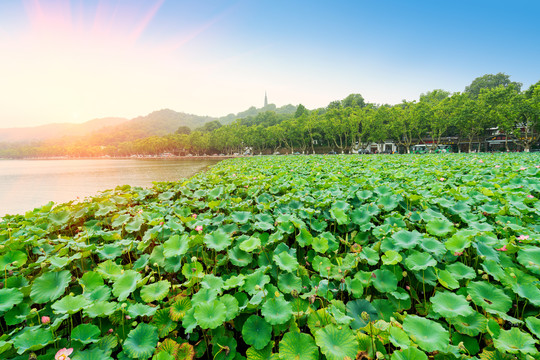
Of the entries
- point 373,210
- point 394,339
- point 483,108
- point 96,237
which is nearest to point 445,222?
point 373,210

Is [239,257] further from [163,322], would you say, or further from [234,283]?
[163,322]

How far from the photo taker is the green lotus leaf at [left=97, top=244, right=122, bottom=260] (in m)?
2.31

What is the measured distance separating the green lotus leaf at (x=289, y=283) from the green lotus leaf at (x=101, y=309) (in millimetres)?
1154

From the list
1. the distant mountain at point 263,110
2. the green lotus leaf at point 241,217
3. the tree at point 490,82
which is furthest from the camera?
the distant mountain at point 263,110

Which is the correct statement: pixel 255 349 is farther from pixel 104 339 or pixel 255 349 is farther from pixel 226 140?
pixel 226 140

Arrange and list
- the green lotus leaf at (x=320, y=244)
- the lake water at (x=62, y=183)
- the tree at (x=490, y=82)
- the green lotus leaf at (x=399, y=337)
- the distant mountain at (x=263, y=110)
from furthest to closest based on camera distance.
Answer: the distant mountain at (x=263, y=110) < the tree at (x=490, y=82) < the lake water at (x=62, y=183) < the green lotus leaf at (x=320, y=244) < the green lotus leaf at (x=399, y=337)

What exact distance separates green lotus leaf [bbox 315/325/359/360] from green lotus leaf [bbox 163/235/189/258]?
133 centimetres

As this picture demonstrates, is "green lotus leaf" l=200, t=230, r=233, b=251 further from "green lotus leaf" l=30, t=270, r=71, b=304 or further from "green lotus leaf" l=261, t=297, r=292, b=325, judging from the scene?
"green lotus leaf" l=30, t=270, r=71, b=304

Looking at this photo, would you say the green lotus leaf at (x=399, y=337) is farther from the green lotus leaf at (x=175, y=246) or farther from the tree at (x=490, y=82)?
the tree at (x=490, y=82)

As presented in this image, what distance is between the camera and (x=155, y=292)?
5.84ft

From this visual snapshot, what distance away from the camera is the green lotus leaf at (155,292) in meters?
1.71

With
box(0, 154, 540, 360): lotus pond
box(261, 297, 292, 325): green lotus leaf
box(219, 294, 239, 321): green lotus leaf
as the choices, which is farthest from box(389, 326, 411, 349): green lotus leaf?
box(219, 294, 239, 321): green lotus leaf

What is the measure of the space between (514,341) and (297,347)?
3.79 ft

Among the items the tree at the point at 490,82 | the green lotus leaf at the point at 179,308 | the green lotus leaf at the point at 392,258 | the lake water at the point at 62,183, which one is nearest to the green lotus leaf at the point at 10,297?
the green lotus leaf at the point at 179,308
